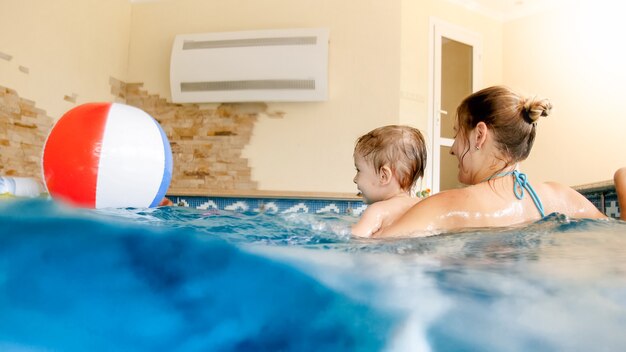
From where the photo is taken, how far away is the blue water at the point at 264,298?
59 centimetres

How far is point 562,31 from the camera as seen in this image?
725 cm

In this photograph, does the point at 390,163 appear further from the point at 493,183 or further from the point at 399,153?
the point at 493,183

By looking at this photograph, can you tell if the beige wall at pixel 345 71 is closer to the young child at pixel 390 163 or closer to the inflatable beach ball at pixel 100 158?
the young child at pixel 390 163

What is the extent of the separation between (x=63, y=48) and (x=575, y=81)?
22.0 feet

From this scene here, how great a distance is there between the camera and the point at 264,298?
2.20 ft

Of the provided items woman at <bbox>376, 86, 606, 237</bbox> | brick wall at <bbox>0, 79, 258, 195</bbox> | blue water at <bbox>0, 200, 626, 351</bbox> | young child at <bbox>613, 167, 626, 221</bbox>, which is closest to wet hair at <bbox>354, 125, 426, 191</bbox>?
woman at <bbox>376, 86, 606, 237</bbox>

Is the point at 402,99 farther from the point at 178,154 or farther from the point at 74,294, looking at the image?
the point at 74,294

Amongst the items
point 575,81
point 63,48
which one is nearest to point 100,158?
point 63,48

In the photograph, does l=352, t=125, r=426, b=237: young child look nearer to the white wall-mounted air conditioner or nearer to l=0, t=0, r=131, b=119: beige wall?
the white wall-mounted air conditioner

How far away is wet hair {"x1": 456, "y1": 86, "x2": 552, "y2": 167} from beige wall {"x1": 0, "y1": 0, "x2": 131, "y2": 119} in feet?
16.3

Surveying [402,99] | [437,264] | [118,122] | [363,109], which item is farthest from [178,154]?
[437,264]

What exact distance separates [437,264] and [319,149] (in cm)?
572

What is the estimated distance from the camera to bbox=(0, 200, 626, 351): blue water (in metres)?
0.59

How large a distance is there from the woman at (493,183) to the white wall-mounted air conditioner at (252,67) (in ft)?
13.3
